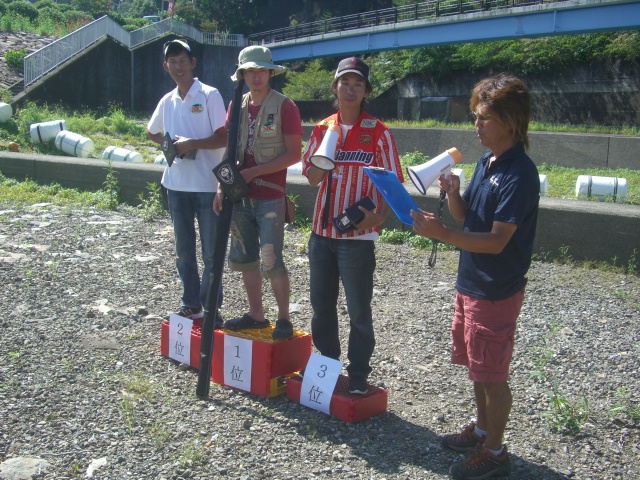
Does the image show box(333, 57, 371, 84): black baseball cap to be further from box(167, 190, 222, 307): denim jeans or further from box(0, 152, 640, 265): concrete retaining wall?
box(0, 152, 640, 265): concrete retaining wall

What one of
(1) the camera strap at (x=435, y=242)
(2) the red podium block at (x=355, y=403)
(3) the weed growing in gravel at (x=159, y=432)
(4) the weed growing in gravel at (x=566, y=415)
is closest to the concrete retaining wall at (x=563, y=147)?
(4) the weed growing in gravel at (x=566, y=415)

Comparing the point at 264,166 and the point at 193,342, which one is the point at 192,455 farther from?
the point at 264,166

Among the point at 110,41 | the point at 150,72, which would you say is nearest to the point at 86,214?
the point at 110,41

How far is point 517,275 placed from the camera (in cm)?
337

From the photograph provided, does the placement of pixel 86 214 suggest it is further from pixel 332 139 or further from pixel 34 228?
pixel 332 139

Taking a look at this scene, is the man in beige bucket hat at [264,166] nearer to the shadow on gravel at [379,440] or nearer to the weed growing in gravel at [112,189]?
the shadow on gravel at [379,440]

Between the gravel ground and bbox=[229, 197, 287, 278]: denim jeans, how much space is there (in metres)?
0.81

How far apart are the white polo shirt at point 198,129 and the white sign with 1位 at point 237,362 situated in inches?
44.0

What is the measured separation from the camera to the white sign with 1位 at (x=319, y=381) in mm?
4148

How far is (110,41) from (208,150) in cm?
3022

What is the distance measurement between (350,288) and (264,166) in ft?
3.04

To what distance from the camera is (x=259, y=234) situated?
15.3 ft

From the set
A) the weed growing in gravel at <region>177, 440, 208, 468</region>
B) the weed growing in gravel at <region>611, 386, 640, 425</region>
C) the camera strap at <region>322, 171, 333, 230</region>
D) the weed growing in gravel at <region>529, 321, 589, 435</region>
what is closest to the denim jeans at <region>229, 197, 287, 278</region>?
the camera strap at <region>322, 171, 333, 230</region>

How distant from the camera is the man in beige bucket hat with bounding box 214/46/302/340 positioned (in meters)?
4.42
